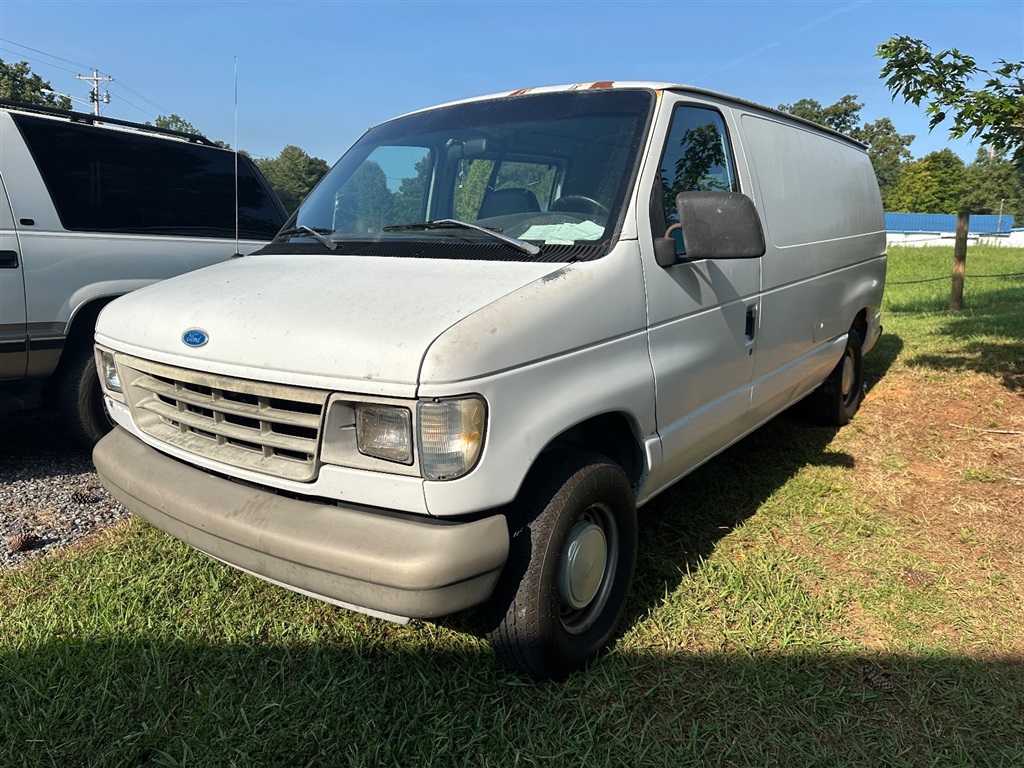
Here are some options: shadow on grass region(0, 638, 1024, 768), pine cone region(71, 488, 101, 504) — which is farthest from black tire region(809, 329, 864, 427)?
pine cone region(71, 488, 101, 504)

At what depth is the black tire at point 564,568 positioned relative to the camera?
237 centimetres

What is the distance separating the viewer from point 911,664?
109 inches

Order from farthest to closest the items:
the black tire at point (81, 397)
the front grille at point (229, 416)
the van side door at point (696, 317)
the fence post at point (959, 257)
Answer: the fence post at point (959, 257), the black tire at point (81, 397), the van side door at point (696, 317), the front grille at point (229, 416)

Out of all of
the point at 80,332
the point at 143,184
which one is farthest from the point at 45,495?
the point at 143,184

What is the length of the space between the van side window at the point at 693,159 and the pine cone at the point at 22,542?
Result: 3262mm

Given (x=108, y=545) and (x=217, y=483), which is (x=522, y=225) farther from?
(x=108, y=545)

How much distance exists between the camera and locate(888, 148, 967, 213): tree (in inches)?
2965

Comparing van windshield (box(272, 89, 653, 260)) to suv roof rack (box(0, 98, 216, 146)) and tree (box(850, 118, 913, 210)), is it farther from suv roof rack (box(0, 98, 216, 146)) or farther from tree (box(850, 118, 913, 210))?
tree (box(850, 118, 913, 210))

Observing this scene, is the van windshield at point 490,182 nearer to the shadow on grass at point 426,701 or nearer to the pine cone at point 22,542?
the shadow on grass at point 426,701

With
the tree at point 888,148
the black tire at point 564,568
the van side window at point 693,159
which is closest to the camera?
the black tire at point 564,568

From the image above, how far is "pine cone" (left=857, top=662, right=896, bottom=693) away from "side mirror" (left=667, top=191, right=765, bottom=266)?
1.62 meters

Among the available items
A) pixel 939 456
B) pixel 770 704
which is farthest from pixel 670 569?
pixel 939 456

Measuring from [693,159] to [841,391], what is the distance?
284 centimetres

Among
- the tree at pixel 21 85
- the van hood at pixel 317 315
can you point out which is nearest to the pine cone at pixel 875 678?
the van hood at pixel 317 315
